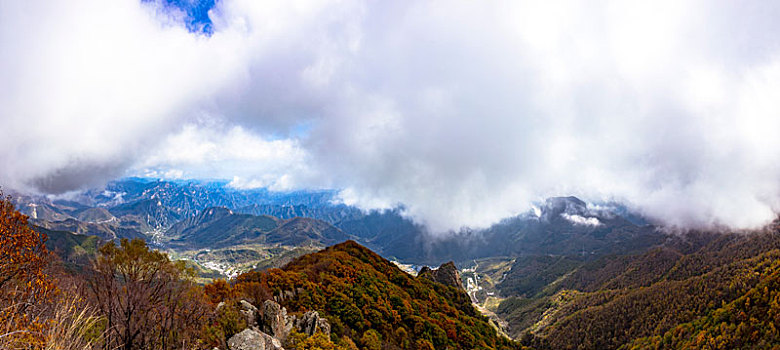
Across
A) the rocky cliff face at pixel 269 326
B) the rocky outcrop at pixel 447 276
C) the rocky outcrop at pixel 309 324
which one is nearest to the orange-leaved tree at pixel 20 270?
the rocky cliff face at pixel 269 326

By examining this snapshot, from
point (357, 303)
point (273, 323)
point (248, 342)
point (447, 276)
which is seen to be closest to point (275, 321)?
point (273, 323)

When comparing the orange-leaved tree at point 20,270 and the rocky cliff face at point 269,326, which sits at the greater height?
the orange-leaved tree at point 20,270

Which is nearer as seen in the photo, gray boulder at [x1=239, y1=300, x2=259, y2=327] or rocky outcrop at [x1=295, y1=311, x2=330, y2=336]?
gray boulder at [x1=239, y1=300, x2=259, y2=327]

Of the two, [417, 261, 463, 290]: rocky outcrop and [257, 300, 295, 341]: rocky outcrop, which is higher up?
[417, 261, 463, 290]: rocky outcrop

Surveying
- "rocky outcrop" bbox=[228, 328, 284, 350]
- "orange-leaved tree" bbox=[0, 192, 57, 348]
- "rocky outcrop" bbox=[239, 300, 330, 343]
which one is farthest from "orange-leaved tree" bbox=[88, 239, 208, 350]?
"rocky outcrop" bbox=[239, 300, 330, 343]

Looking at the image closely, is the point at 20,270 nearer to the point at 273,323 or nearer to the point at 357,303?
the point at 273,323

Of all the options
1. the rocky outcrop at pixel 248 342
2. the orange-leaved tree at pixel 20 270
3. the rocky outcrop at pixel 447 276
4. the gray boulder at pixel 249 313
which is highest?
the rocky outcrop at pixel 447 276

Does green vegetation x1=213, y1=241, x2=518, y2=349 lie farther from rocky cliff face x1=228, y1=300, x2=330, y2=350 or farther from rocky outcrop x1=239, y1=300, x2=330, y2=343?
rocky cliff face x1=228, y1=300, x2=330, y2=350

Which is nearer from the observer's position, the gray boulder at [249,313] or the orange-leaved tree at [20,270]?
the orange-leaved tree at [20,270]

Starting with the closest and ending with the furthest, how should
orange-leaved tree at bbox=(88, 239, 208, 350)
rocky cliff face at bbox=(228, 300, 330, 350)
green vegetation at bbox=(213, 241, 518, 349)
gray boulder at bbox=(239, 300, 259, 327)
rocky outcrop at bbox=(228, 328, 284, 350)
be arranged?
orange-leaved tree at bbox=(88, 239, 208, 350) → rocky outcrop at bbox=(228, 328, 284, 350) → rocky cliff face at bbox=(228, 300, 330, 350) → gray boulder at bbox=(239, 300, 259, 327) → green vegetation at bbox=(213, 241, 518, 349)

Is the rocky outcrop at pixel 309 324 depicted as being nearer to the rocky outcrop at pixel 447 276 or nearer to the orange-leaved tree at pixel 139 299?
the orange-leaved tree at pixel 139 299

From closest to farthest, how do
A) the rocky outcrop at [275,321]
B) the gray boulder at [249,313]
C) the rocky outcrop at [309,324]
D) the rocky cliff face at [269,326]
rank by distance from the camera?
the rocky cliff face at [269,326] < the gray boulder at [249,313] < the rocky outcrop at [275,321] < the rocky outcrop at [309,324]

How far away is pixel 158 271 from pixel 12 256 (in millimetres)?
6952

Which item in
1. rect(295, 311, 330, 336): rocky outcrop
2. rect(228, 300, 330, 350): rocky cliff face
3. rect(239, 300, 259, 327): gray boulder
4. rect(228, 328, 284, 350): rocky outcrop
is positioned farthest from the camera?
rect(295, 311, 330, 336): rocky outcrop
